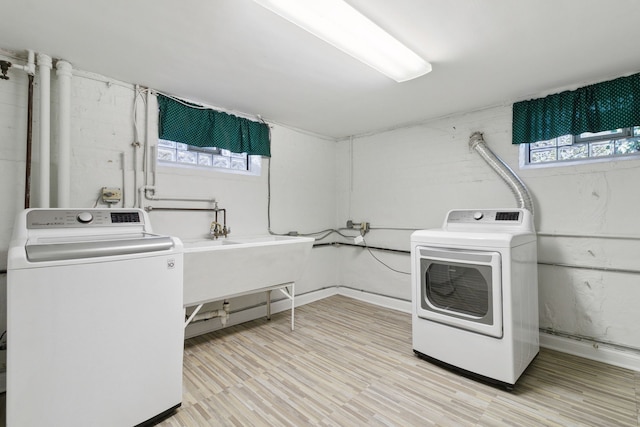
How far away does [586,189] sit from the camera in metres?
2.51

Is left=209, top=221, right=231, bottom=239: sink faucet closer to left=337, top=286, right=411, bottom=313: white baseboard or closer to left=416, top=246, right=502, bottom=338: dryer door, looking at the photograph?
left=416, top=246, right=502, bottom=338: dryer door

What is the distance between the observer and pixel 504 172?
2818 millimetres

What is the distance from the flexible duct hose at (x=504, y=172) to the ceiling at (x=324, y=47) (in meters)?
0.41

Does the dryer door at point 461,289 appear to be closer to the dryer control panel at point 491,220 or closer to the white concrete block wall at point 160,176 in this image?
the dryer control panel at point 491,220

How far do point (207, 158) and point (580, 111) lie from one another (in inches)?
141

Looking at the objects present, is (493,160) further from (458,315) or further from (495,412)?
(495,412)

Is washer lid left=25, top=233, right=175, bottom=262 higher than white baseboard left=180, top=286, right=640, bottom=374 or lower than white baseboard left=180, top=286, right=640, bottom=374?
higher

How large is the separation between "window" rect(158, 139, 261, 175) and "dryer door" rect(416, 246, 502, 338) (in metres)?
2.20

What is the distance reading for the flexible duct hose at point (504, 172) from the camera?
2661 mm

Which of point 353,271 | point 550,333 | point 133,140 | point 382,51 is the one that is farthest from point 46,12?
point 550,333

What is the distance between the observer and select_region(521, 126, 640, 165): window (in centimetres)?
237

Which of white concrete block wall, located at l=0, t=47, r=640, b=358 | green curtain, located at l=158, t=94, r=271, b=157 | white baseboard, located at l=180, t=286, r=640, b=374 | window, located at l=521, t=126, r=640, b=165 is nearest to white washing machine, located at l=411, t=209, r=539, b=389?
white baseboard, located at l=180, t=286, r=640, b=374

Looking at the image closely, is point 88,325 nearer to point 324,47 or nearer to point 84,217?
point 84,217

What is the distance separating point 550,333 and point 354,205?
263 cm
